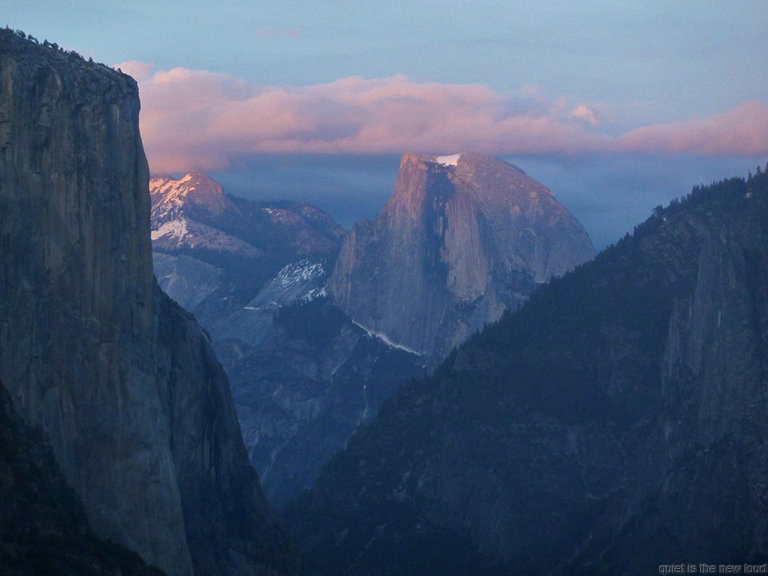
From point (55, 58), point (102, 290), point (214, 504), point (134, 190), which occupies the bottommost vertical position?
point (214, 504)

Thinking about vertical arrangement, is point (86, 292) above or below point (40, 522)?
above

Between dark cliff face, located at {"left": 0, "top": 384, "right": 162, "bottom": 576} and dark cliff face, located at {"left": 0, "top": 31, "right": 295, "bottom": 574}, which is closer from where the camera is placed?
dark cliff face, located at {"left": 0, "top": 384, "right": 162, "bottom": 576}

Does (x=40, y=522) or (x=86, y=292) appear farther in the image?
(x=86, y=292)

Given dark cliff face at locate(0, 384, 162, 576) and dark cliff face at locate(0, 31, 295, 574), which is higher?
dark cliff face at locate(0, 31, 295, 574)

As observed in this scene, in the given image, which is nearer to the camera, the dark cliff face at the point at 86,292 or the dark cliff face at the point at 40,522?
the dark cliff face at the point at 40,522

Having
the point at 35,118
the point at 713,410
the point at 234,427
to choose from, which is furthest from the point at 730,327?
the point at 35,118

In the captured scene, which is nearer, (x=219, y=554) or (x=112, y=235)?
(x=112, y=235)

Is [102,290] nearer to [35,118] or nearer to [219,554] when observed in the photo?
[35,118]

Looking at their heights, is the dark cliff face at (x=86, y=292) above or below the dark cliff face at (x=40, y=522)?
above
